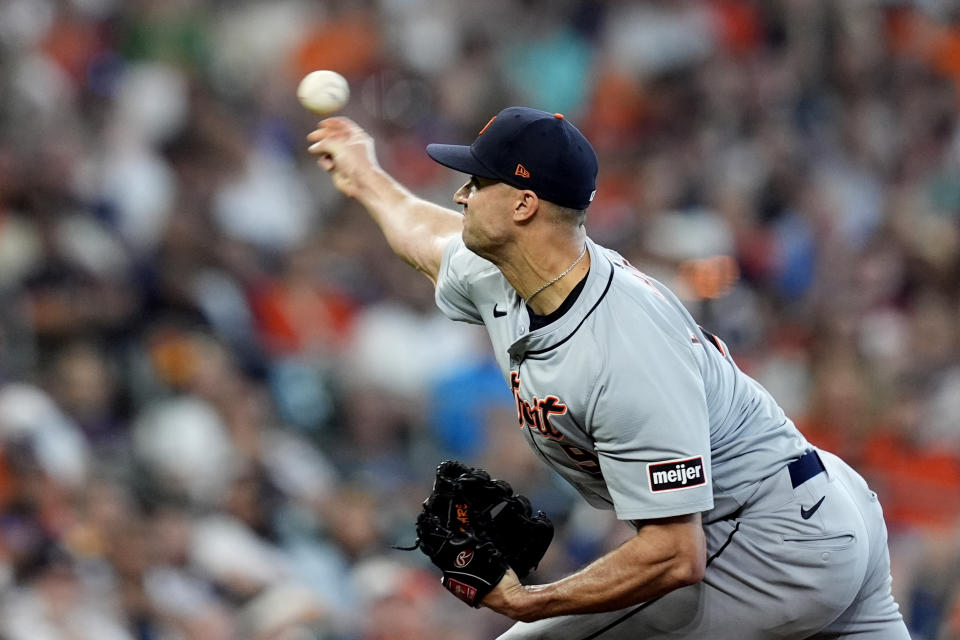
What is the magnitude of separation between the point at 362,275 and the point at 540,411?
576cm

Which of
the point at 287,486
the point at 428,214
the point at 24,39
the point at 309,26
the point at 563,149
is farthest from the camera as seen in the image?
the point at 309,26

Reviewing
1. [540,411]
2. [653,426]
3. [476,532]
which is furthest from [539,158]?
[476,532]

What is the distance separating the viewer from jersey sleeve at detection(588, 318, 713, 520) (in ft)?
11.9

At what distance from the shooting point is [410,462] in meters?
8.40

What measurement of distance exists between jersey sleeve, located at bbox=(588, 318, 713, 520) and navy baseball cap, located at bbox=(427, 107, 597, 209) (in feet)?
1.39

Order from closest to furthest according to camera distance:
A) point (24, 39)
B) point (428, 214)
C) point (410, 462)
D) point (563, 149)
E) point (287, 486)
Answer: point (563, 149) → point (428, 214) → point (287, 486) → point (410, 462) → point (24, 39)

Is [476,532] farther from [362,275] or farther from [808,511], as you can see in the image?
[362,275]

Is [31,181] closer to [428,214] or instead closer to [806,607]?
[428,214]

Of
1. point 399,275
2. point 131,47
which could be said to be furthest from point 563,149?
point 131,47

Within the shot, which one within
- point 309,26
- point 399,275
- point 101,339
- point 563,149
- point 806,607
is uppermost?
point 309,26

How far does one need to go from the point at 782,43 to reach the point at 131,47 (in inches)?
208

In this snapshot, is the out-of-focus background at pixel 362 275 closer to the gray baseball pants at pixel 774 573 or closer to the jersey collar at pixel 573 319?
the gray baseball pants at pixel 774 573

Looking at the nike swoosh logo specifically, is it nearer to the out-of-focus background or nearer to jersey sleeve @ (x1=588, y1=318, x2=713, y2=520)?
jersey sleeve @ (x1=588, y1=318, x2=713, y2=520)

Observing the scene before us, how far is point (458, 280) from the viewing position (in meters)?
4.39
